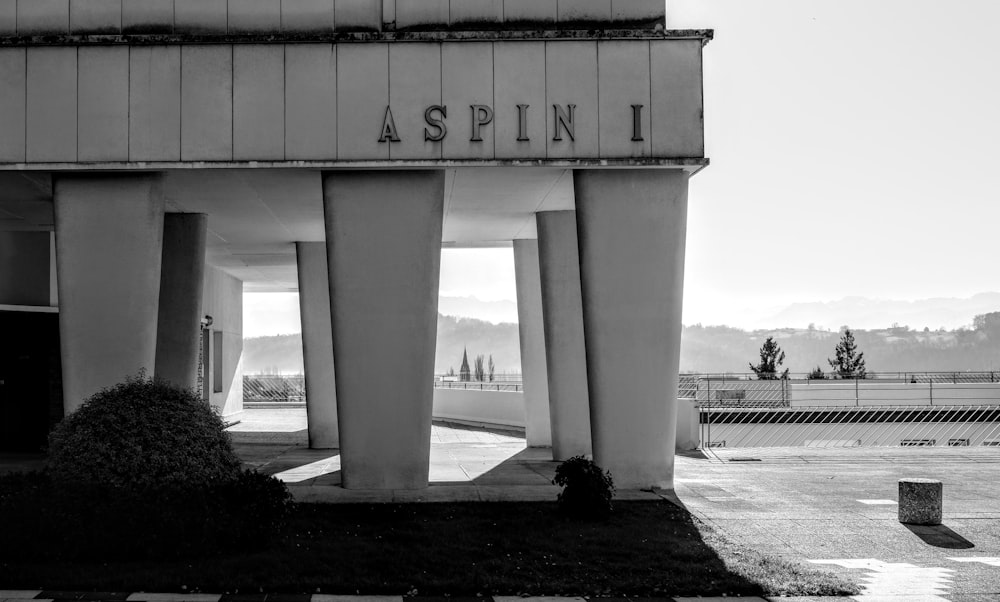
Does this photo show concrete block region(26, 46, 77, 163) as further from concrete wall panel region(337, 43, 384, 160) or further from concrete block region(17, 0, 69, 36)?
concrete wall panel region(337, 43, 384, 160)

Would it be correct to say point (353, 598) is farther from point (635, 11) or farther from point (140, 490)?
point (635, 11)

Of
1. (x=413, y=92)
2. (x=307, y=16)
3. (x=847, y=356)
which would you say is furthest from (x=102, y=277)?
(x=847, y=356)

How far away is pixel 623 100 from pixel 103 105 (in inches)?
334

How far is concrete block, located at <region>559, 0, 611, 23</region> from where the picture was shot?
15.9m

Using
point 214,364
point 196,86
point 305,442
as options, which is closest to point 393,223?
point 196,86

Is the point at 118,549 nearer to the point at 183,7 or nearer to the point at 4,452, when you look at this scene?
the point at 183,7

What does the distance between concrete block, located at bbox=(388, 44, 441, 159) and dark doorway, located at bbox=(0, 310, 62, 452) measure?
11907mm

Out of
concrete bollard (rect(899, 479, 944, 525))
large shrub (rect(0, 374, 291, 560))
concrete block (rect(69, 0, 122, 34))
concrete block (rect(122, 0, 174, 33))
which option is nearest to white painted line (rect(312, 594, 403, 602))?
large shrub (rect(0, 374, 291, 560))

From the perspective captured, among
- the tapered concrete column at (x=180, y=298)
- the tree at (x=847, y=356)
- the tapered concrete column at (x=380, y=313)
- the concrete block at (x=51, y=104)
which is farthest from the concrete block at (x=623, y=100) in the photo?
the tree at (x=847, y=356)

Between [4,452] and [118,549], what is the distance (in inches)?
548

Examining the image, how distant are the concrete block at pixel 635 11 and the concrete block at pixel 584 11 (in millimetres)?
118

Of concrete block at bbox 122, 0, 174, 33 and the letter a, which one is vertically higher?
concrete block at bbox 122, 0, 174, 33

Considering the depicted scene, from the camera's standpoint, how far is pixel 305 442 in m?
26.5

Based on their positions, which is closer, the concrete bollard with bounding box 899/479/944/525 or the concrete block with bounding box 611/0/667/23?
the concrete bollard with bounding box 899/479/944/525
